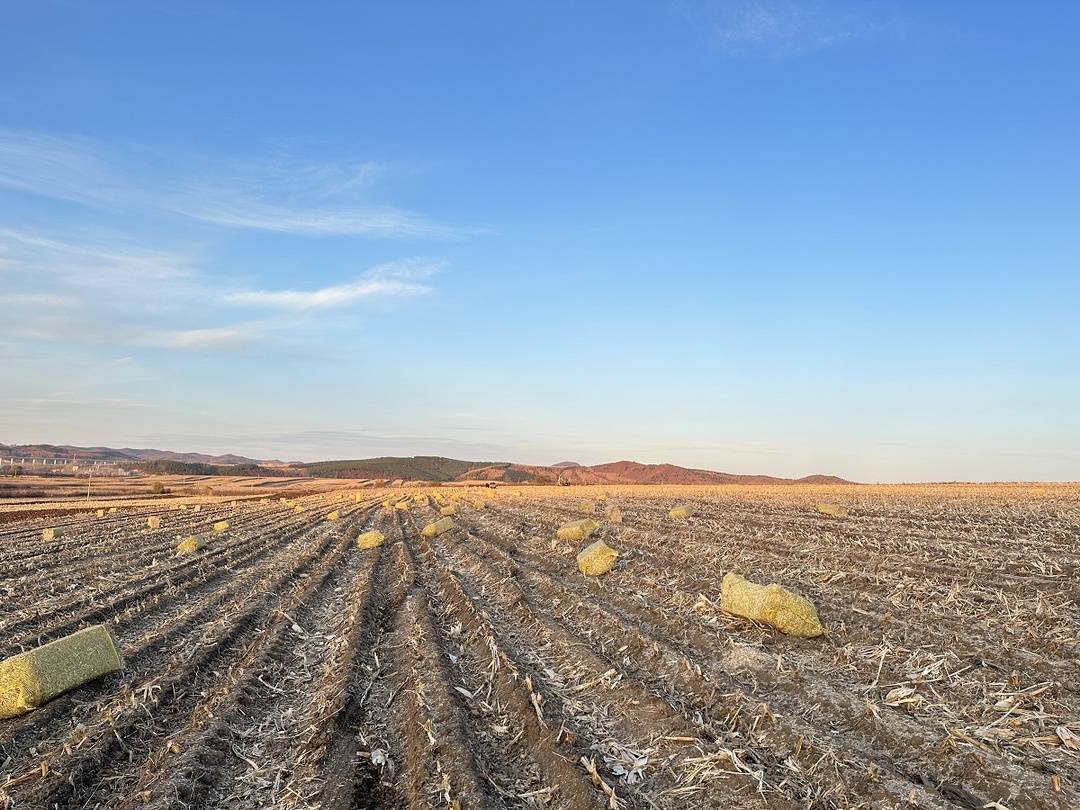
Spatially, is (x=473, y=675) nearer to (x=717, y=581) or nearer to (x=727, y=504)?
(x=717, y=581)

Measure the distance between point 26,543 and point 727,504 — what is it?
29867 mm

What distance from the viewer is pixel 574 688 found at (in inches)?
305

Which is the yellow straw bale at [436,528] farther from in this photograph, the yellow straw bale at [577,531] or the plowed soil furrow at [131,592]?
the yellow straw bale at [577,531]

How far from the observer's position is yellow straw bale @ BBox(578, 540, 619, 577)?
46.2 feet

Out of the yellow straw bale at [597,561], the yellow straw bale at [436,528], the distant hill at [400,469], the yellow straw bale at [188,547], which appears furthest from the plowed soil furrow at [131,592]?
the distant hill at [400,469]

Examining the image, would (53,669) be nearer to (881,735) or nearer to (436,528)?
(881,735)

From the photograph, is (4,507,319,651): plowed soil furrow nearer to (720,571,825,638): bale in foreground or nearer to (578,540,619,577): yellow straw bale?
(578,540,619,577): yellow straw bale

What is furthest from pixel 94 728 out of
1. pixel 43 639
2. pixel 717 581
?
pixel 717 581

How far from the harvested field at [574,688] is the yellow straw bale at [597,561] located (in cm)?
40

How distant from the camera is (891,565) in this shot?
1290cm

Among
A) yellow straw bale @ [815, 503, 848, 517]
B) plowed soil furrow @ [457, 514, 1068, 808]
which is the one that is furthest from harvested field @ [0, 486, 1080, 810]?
yellow straw bale @ [815, 503, 848, 517]

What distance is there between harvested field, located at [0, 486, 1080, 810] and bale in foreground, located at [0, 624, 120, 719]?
0.19 m

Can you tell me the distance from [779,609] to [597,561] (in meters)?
5.57

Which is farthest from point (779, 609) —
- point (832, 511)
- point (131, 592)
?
point (832, 511)
